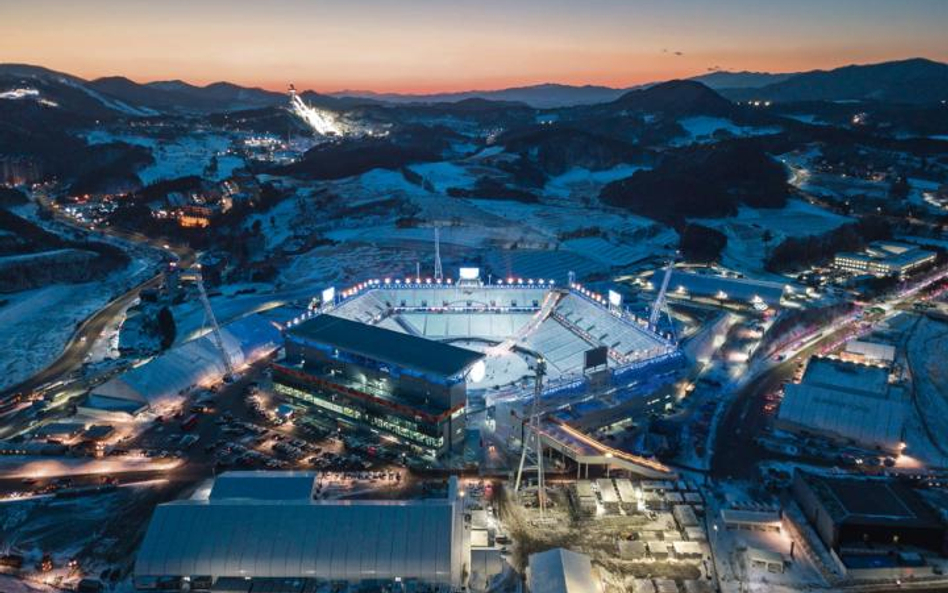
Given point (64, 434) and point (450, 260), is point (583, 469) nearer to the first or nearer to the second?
point (64, 434)

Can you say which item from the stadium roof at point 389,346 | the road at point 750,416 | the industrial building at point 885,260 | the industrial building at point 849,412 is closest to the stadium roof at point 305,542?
the stadium roof at point 389,346

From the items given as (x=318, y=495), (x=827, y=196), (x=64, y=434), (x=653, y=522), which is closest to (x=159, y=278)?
(x=64, y=434)

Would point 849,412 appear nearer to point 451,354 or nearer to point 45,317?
point 451,354

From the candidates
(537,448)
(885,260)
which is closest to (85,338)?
(537,448)

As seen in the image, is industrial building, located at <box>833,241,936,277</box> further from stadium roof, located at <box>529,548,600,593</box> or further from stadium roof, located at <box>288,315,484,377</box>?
stadium roof, located at <box>529,548,600,593</box>

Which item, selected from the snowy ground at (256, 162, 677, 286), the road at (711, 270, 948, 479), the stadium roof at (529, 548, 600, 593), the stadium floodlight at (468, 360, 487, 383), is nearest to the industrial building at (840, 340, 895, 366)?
the road at (711, 270, 948, 479)
